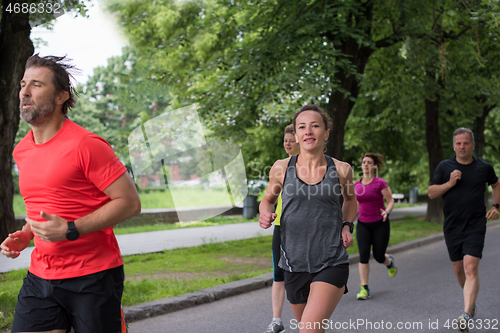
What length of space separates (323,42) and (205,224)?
9.32 metres

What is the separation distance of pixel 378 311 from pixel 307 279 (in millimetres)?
3191

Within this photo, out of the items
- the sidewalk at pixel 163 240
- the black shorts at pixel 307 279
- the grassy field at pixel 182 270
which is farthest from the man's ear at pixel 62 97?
the sidewalk at pixel 163 240

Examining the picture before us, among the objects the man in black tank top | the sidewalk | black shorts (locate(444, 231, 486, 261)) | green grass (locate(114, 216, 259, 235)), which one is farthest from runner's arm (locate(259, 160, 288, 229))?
green grass (locate(114, 216, 259, 235))

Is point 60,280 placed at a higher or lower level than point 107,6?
lower

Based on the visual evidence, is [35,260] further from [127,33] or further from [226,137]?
[127,33]

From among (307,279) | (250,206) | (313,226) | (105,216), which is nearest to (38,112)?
(105,216)

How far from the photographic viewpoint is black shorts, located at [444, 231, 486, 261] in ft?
17.0

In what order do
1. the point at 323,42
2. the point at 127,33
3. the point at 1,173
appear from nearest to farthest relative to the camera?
the point at 1,173, the point at 323,42, the point at 127,33

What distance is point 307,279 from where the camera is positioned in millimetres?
3205

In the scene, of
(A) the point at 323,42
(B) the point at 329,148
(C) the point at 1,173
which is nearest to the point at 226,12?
(A) the point at 323,42

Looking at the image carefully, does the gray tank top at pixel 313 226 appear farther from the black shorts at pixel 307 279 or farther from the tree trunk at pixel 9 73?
the tree trunk at pixel 9 73

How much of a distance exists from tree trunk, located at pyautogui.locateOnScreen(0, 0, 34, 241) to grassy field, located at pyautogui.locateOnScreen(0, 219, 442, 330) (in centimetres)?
155

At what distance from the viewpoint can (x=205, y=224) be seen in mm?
18000

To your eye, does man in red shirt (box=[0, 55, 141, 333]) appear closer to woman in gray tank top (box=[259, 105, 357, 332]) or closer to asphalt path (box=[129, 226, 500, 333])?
woman in gray tank top (box=[259, 105, 357, 332])
